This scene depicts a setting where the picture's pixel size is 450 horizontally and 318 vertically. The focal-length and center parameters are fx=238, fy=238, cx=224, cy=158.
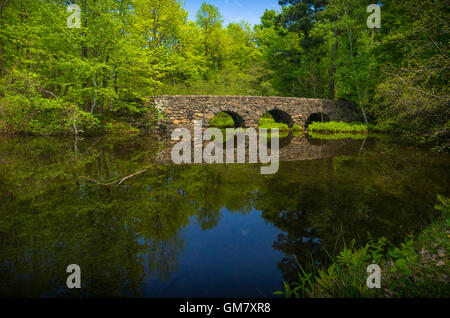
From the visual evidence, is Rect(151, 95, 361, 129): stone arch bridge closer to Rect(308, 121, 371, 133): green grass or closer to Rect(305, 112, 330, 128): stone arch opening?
Rect(305, 112, 330, 128): stone arch opening

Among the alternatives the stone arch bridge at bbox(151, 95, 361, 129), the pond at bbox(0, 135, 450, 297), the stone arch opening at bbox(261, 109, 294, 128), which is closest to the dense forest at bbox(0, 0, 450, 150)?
the stone arch bridge at bbox(151, 95, 361, 129)

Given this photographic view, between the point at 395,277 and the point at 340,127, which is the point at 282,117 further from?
the point at 395,277

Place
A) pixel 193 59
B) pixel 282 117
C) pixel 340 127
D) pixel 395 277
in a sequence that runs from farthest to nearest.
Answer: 1. pixel 282 117
2. pixel 193 59
3. pixel 340 127
4. pixel 395 277

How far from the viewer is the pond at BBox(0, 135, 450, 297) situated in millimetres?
2607

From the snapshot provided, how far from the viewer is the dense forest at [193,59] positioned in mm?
7312

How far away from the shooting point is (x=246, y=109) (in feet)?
62.5

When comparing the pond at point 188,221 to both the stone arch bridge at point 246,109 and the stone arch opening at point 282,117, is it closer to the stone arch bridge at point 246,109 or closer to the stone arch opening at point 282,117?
the stone arch bridge at point 246,109

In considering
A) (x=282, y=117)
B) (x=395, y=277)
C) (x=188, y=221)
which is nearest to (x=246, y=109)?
(x=282, y=117)

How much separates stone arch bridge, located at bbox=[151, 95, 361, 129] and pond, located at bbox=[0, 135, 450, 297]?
377 inches

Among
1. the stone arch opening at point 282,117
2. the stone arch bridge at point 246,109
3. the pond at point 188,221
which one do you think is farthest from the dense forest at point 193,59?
the stone arch opening at point 282,117

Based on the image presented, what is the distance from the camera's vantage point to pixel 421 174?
692cm

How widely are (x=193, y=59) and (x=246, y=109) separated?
814cm

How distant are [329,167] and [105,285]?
727 cm
